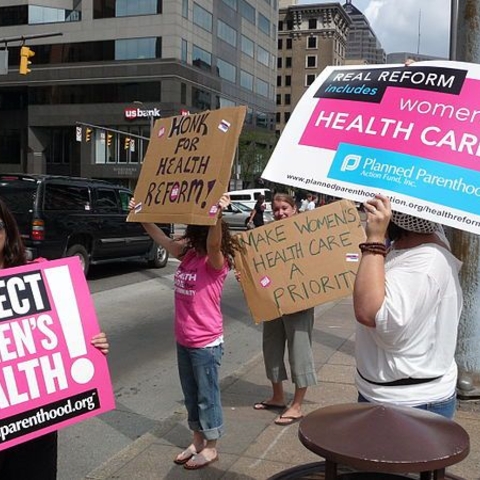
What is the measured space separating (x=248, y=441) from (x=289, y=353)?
79cm

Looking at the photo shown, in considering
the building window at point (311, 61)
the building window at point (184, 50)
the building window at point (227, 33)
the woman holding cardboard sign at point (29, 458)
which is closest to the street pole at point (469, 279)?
the woman holding cardboard sign at point (29, 458)

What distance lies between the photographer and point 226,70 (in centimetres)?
6306

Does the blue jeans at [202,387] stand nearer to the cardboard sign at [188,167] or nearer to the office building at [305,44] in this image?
the cardboard sign at [188,167]

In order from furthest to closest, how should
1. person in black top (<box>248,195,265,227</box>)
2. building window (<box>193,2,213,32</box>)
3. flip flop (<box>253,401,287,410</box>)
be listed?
building window (<box>193,2,213,32</box>) < person in black top (<box>248,195,265,227</box>) < flip flop (<box>253,401,287,410</box>)

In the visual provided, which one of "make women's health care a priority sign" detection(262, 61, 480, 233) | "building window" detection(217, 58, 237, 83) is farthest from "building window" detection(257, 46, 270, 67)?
"make women's health care a priority sign" detection(262, 61, 480, 233)

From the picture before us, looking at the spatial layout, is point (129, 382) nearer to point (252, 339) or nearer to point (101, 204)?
point (252, 339)

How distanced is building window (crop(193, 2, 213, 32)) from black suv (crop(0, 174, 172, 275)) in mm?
45722

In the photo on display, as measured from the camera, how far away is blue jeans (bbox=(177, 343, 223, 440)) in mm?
3779

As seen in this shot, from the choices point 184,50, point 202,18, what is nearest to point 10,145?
point 184,50

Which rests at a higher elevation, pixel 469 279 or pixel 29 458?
pixel 469 279

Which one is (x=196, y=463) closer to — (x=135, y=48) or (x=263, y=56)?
(x=135, y=48)

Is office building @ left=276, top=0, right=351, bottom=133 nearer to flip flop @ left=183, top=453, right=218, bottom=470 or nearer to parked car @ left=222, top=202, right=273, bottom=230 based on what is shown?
parked car @ left=222, top=202, right=273, bottom=230

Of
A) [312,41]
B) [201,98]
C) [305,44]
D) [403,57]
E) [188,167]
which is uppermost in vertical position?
[312,41]

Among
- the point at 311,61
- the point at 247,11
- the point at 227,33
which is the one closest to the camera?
the point at 227,33
